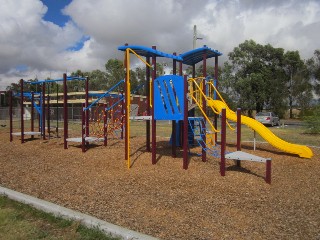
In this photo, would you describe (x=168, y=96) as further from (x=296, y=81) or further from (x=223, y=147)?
(x=296, y=81)

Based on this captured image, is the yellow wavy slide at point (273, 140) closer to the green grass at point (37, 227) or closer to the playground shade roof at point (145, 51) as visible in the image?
the playground shade roof at point (145, 51)

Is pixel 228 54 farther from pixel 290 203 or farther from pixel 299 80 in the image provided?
pixel 290 203

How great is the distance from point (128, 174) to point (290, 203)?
3.20m

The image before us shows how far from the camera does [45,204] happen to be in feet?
16.6

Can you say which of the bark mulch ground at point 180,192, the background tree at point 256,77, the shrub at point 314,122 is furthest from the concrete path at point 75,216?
the background tree at point 256,77

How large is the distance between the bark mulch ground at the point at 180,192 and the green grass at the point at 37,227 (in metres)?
0.45

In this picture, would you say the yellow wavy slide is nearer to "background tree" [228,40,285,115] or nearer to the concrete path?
the concrete path

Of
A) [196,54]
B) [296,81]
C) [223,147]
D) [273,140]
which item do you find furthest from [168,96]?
[296,81]

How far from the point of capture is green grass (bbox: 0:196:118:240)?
4020 mm

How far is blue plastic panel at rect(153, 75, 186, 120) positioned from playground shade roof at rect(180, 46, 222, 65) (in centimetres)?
167

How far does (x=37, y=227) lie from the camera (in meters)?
4.32

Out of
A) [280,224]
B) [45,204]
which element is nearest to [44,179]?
[45,204]

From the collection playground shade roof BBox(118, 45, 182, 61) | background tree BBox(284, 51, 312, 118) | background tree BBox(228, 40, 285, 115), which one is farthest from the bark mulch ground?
background tree BBox(284, 51, 312, 118)

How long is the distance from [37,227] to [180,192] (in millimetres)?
2429
